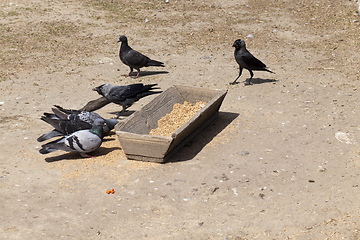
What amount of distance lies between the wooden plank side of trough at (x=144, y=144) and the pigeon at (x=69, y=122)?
87cm

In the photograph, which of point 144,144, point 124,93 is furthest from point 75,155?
point 124,93

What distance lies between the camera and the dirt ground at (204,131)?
5117mm

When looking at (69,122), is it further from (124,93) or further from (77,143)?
(124,93)

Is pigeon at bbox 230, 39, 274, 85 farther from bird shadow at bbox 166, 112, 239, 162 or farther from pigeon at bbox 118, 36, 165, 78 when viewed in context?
pigeon at bbox 118, 36, 165, 78

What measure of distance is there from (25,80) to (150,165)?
578 cm

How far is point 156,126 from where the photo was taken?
769cm

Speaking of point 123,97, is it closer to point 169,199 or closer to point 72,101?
point 72,101

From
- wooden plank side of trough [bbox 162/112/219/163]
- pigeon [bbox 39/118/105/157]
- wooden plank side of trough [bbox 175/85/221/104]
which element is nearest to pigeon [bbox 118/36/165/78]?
wooden plank side of trough [bbox 175/85/221/104]

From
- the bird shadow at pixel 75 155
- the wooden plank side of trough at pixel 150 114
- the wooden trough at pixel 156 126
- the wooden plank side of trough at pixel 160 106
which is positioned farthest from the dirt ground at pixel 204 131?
the wooden plank side of trough at pixel 160 106

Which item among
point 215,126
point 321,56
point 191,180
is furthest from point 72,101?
point 321,56

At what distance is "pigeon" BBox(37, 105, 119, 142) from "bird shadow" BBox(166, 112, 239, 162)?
150cm

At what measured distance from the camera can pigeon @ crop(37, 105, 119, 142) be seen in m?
7.06

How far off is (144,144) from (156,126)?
1371 mm

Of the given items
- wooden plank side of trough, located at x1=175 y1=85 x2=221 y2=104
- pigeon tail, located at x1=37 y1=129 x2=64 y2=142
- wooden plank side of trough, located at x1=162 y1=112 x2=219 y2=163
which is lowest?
wooden plank side of trough, located at x1=162 y1=112 x2=219 y2=163
